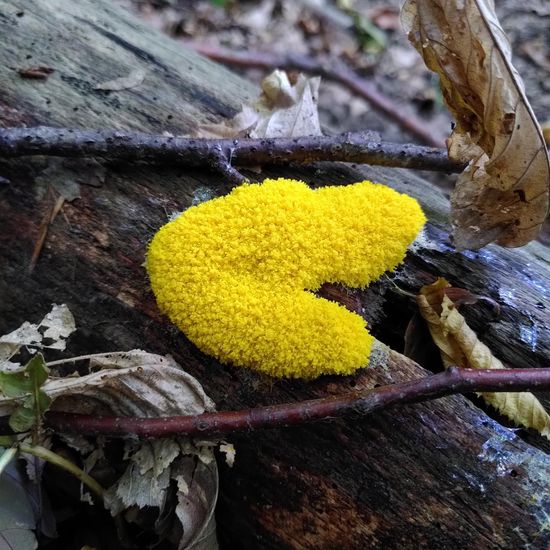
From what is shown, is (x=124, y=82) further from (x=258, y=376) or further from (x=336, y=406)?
(x=336, y=406)

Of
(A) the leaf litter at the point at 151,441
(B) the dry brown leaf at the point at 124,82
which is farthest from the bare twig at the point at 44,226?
(B) the dry brown leaf at the point at 124,82

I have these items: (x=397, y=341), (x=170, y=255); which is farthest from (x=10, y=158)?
(x=397, y=341)

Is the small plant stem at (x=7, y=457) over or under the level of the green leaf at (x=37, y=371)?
under

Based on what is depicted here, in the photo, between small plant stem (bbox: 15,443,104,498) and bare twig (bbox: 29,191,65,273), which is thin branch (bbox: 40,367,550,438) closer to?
small plant stem (bbox: 15,443,104,498)

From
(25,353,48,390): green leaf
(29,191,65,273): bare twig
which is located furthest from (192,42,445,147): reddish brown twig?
→ (25,353,48,390): green leaf

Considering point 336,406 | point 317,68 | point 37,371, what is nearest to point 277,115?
point 336,406

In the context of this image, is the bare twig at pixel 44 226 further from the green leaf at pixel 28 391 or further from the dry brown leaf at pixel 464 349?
the dry brown leaf at pixel 464 349

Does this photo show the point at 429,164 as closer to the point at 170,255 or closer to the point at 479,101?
the point at 479,101
